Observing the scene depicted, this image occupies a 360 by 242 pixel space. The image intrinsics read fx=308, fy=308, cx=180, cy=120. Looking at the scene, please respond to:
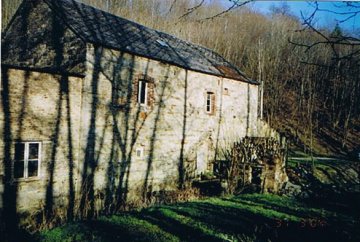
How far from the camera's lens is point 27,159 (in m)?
9.50

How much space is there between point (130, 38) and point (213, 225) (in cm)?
976

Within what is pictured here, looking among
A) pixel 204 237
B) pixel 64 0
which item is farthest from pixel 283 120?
pixel 204 237

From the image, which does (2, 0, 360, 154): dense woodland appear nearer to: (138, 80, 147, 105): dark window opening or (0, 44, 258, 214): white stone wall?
(0, 44, 258, 214): white stone wall

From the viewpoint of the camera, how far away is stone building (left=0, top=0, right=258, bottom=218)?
945 cm

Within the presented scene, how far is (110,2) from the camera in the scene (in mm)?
19219

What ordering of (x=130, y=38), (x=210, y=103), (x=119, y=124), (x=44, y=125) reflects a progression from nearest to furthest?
(x=44, y=125), (x=119, y=124), (x=130, y=38), (x=210, y=103)

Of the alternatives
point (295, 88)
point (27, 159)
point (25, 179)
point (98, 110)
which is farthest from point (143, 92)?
point (295, 88)

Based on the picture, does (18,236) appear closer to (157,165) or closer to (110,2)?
(157,165)

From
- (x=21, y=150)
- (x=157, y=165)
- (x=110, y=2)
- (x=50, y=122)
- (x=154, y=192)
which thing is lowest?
(x=154, y=192)

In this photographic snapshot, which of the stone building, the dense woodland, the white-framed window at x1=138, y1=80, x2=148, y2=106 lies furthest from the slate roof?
the dense woodland

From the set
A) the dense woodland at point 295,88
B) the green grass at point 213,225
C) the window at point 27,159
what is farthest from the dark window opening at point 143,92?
the dense woodland at point 295,88

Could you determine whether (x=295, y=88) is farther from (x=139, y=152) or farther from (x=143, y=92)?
(x=139, y=152)

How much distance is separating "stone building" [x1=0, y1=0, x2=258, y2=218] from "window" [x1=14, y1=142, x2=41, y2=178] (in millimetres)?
30

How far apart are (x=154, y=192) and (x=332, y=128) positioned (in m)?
22.2
